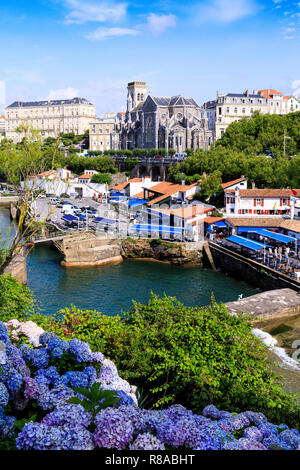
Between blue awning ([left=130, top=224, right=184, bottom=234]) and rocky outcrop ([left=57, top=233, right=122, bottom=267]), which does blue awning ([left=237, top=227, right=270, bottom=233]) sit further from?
rocky outcrop ([left=57, top=233, right=122, bottom=267])

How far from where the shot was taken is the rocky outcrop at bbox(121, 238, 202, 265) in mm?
31172

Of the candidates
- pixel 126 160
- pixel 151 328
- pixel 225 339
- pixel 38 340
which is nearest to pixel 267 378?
pixel 225 339

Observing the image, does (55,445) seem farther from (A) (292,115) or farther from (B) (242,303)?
(A) (292,115)

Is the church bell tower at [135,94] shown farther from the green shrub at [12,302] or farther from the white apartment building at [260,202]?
the green shrub at [12,302]

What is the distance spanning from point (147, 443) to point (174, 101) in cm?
8465

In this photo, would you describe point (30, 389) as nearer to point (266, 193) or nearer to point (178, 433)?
point (178, 433)

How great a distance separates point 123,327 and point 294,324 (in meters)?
11.4

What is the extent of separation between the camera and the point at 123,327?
34.9 ft

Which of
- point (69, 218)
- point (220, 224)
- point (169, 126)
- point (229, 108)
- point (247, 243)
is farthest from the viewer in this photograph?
point (229, 108)

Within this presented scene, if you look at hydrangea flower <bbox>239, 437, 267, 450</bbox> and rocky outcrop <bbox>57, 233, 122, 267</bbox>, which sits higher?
hydrangea flower <bbox>239, 437, 267, 450</bbox>

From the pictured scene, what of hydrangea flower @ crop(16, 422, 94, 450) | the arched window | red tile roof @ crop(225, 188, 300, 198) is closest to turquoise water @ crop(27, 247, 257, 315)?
red tile roof @ crop(225, 188, 300, 198)

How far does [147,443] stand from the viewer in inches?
143

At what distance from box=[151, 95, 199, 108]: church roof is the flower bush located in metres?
81.1

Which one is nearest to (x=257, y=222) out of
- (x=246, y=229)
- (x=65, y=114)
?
(x=246, y=229)
